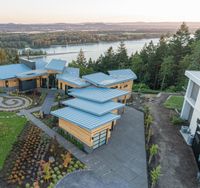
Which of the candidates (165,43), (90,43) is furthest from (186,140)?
(90,43)

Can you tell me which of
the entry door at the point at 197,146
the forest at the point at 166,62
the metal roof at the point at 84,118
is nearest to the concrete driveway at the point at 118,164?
the metal roof at the point at 84,118

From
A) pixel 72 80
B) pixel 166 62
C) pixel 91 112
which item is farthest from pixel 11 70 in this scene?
pixel 166 62

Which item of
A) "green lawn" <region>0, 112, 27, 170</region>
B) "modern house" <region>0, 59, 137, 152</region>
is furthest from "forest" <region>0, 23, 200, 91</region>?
"green lawn" <region>0, 112, 27, 170</region>

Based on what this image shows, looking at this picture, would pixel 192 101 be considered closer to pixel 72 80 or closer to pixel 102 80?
pixel 102 80

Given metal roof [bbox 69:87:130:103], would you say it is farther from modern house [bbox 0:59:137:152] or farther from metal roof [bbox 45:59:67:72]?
metal roof [bbox 45:59:67:72]

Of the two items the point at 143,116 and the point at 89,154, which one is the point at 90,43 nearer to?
the point at 143,116

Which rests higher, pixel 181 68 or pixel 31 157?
pixel 181 68
